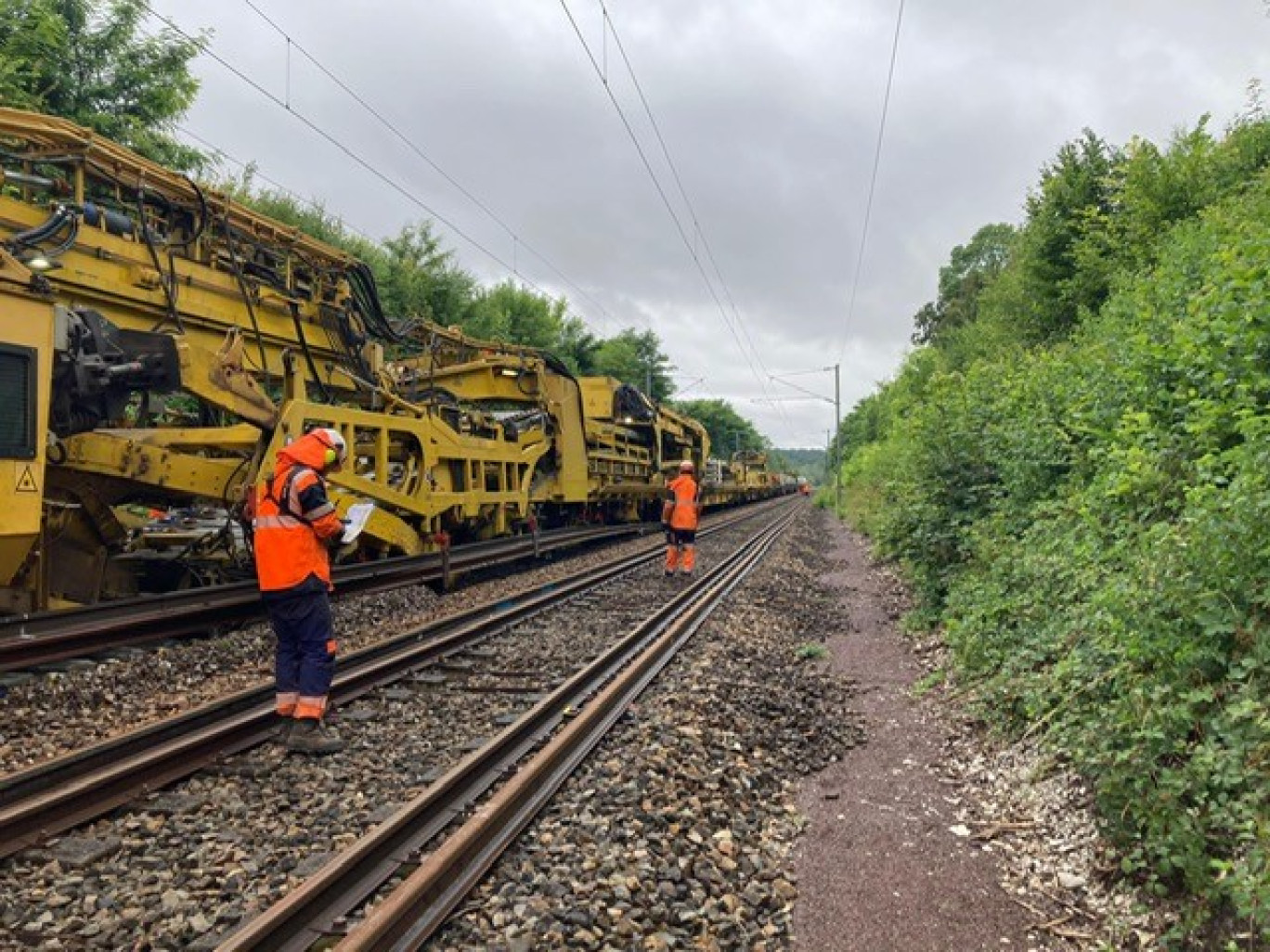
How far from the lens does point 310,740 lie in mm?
4324

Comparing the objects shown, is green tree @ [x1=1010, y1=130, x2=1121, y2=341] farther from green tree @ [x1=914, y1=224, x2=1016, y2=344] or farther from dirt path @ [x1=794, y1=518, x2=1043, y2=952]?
green tree @ [x1=914, y1=224, x2=1016, y2=344]

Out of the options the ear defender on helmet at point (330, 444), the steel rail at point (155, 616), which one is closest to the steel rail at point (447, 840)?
the ear defender on helmet at point (330, 444)

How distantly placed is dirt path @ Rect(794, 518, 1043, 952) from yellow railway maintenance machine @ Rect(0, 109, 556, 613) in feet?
17.8

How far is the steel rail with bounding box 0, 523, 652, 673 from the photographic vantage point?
5340mm

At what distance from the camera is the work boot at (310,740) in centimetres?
428

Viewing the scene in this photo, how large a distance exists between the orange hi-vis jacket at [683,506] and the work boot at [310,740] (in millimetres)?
7395

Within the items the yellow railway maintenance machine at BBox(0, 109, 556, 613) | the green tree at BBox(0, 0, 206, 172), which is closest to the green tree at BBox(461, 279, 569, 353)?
the green tree at BBox(0, 0, 206, 172)

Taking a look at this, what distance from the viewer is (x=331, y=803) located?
369 cm

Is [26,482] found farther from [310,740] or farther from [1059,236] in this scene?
[1059,236]

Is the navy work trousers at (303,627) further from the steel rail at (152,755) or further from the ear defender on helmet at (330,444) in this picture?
the ear defender on helmet at (330,444)

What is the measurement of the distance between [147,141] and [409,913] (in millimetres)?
15210

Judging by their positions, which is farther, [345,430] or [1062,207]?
[1062,207]

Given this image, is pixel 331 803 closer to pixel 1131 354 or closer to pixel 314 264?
pixel 1131 354

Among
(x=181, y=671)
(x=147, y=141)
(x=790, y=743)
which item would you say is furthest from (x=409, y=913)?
(x=147, y=141)
